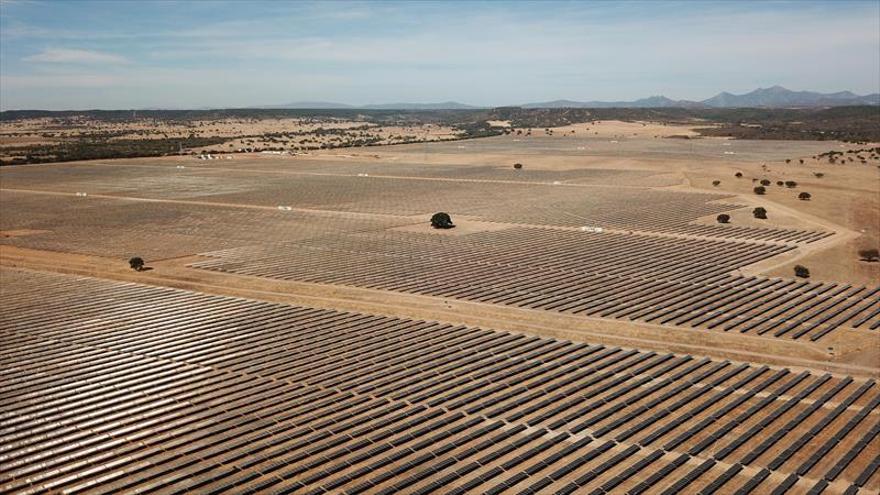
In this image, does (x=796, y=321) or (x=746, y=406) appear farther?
(x=796, y=321)

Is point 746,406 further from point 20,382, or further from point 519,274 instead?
point 20,382

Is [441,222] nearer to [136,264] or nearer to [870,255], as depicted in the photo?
[136,264]

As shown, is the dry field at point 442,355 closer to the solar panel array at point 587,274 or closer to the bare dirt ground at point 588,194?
the solar panel array at point 587,274

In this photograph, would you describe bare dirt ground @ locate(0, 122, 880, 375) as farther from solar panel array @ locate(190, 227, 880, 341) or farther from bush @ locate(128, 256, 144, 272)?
solar panel array @ locate(190, 227, 880, 341)

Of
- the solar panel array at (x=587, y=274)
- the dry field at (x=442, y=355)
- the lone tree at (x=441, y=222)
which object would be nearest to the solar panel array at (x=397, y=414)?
the dry field at (x=442, y=355)

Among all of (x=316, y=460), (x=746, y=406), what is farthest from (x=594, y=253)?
(x=316, y=460)

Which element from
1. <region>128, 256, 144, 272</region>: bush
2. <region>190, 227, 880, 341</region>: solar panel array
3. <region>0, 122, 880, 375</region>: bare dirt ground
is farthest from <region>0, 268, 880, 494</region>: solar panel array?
<region>128, 256, 144, 272</region>: bush

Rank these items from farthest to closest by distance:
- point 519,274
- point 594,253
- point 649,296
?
1. point 594,253
2. point 519,274
3. point 649,296
